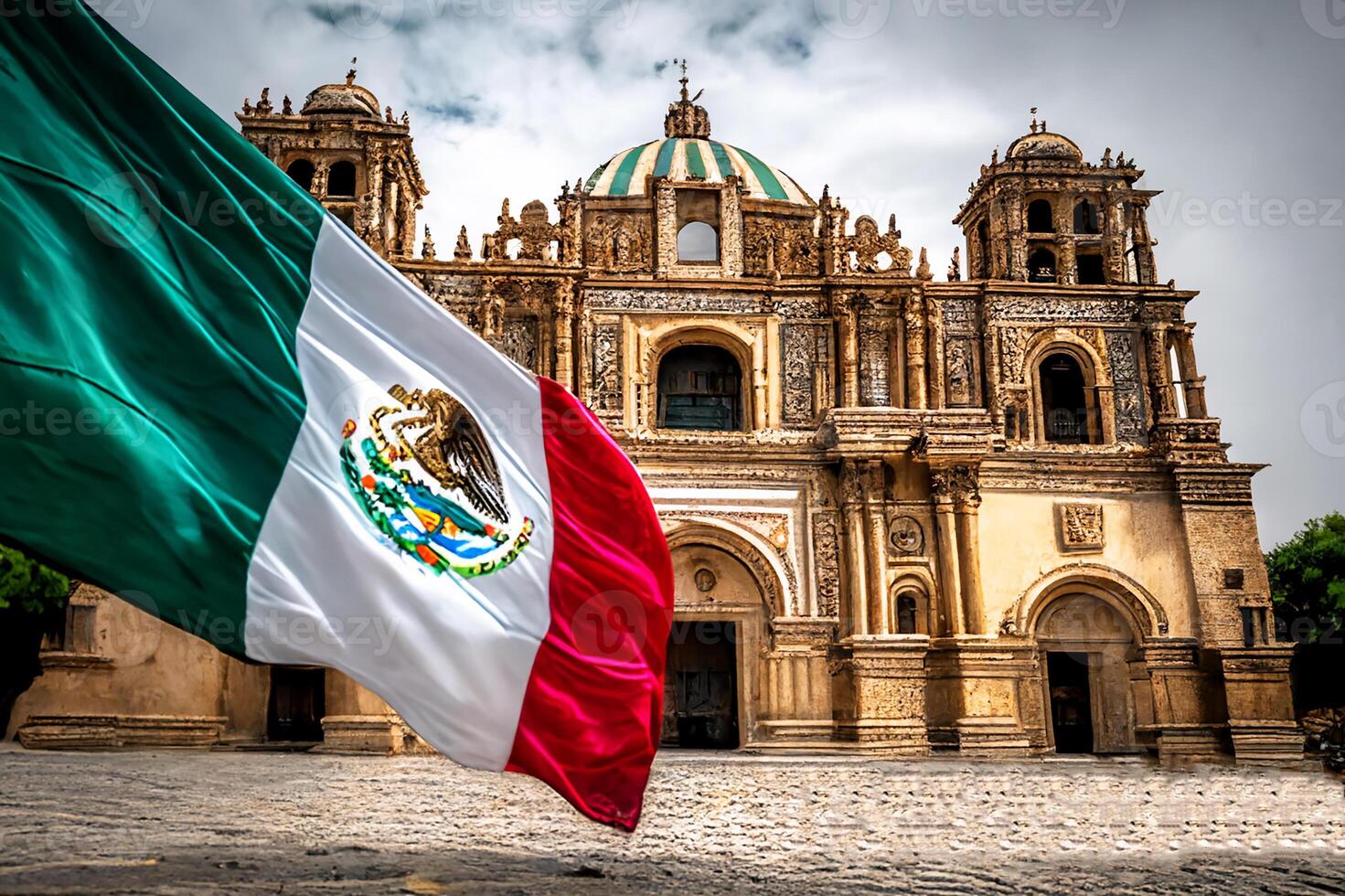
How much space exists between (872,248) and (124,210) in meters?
22.1

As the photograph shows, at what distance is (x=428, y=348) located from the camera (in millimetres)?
6133

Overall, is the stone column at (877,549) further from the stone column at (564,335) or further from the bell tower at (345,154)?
the bell tower at (345,154)

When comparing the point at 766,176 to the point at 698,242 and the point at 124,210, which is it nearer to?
the point at 698,242

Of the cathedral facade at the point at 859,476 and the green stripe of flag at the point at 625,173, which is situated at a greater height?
the green stripe of flag at the point at 625,173

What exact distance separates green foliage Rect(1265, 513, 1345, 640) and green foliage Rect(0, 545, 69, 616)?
3093 cm

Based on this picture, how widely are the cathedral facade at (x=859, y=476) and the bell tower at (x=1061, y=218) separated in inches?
3.3

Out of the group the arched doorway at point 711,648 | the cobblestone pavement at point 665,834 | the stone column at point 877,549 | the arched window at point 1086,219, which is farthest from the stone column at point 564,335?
the arched window at point 1086,219

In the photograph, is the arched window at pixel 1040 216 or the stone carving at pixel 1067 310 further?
the arched window at pixel 1040 216

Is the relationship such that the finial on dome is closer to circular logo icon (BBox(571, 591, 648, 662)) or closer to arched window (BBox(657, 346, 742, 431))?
arched window (BBox(657, 346, 742, 431))

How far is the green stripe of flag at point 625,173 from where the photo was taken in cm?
2698

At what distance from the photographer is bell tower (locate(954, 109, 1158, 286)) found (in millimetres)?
26703

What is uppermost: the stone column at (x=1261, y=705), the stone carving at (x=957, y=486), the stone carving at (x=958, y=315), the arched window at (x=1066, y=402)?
the stone carving at (x=958, y=315)

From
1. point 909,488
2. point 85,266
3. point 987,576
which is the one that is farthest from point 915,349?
point 85,266

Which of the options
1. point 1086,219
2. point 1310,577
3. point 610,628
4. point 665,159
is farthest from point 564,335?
point 1310,577
